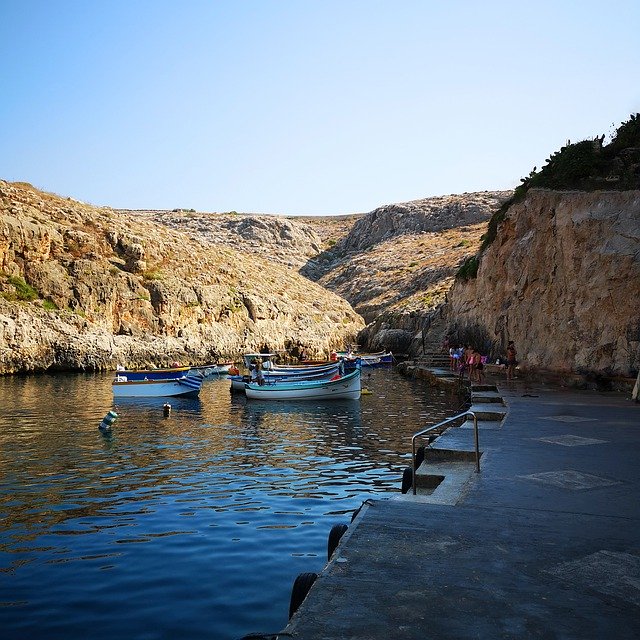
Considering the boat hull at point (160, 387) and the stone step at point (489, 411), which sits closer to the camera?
the stone step at point (489, 411)

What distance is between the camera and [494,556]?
673 centimetres

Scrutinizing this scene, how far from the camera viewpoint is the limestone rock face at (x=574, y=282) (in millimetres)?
26594

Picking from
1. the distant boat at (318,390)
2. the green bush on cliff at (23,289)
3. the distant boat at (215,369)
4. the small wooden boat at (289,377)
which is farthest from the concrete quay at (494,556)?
the green bush on cliff at (23,289)

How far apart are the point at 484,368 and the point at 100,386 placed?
2560 centimetres

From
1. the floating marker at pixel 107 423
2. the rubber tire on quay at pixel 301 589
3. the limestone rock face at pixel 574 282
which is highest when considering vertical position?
the limestone rock face at pixel 574 282

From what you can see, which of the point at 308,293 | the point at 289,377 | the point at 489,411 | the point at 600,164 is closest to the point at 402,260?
the point at 308,293

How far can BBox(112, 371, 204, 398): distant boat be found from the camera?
38312mm

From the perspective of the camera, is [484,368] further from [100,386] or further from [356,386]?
[100,386]

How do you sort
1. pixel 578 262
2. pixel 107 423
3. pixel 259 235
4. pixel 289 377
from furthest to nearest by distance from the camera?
1. pixel 259 235
2. pixel 289 377
3. pixel 578 262
4. pixel 107 423

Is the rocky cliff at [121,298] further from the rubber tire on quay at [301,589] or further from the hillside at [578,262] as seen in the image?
the rubber tire on quay at [301,589]

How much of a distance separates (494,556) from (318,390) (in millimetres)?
30431

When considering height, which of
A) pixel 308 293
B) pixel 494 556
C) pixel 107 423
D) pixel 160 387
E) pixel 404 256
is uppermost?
pixel 404 256

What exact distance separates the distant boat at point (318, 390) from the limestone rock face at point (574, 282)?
371 inches

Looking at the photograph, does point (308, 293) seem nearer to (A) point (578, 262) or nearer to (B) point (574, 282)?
(B) point (574, 282)
